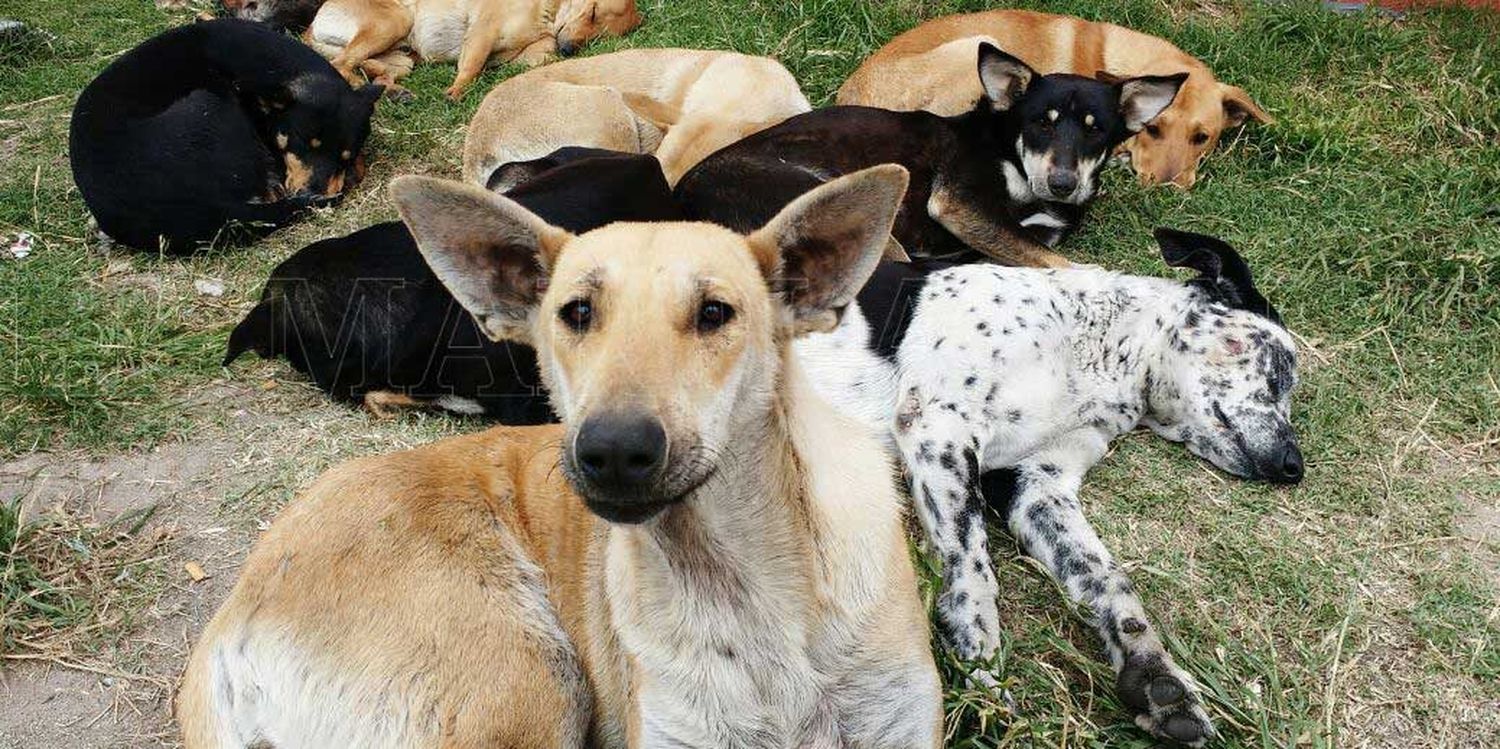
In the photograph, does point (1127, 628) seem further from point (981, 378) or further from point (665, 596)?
point (665, 596)

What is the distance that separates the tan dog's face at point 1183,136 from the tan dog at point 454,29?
4153 millimetres

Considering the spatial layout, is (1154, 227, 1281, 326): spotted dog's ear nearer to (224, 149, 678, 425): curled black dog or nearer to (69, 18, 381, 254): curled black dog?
(224, 149, 678, 425): curled black dog

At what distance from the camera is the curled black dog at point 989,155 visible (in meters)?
5.64

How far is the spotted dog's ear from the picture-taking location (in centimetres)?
452

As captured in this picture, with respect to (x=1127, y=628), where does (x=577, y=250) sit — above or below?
above

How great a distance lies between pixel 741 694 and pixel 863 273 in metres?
1.00

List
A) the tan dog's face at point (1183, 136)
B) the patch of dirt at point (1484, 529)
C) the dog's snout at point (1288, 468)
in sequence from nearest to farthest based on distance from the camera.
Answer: the patch of dirt at point (1484, 529) < the dog's snout at point (1288, 468) < the tan dog's face at point (1183, 136)

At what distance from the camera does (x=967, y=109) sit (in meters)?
6.82

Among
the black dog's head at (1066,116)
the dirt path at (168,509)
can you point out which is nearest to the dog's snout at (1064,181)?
the black dog's head at (1066,116)

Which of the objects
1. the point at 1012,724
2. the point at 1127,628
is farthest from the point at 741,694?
the point at 1127,628

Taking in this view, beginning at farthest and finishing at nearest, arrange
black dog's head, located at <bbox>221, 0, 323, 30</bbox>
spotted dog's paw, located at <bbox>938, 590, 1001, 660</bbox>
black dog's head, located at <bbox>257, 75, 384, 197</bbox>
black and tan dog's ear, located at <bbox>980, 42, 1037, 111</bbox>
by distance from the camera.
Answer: black dog's head, located at <bbox>221, 0, 323, 30</bbox> < black dog's head, located at <bbox>257, 75, 384, 197</bbox> < black and tan dog's ear, located at <bbox>980, 42, 1037, 111</bbox> < spotted dog's paw, located at <bbox>938, 590, 1001, 660</bbox>

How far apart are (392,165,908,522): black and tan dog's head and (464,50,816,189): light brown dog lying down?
3802 mm

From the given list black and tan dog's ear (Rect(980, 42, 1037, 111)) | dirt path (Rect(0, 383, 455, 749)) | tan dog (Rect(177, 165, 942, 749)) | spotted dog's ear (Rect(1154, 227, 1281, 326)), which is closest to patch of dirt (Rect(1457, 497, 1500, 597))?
spotted dog's ear (Rect(1154, 227, 1281, 326))

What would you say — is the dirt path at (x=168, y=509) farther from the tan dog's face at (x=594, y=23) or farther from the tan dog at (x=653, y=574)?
the tan dog's face at (x=594, y=23)
